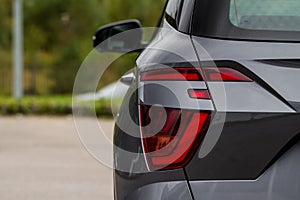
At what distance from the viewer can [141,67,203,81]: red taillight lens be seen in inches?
79.8

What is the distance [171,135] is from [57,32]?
67.8ft

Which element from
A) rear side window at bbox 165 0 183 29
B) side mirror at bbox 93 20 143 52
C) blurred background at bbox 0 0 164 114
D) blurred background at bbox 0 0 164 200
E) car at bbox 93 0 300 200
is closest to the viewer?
car at bbox 93 0 300 200

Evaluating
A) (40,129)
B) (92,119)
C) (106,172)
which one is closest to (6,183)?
(106,172)

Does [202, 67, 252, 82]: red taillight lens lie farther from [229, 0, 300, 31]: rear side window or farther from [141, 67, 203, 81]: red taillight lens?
[229, 0, 300, 31]: rear side window

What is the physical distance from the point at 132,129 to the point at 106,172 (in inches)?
165

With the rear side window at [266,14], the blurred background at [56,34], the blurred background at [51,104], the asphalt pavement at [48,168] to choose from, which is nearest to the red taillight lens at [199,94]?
the rear side window at [266,14]

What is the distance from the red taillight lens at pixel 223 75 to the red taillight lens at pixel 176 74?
3 cm

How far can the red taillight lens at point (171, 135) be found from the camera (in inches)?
79.0

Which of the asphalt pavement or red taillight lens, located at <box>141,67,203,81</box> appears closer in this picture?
red taillight lens, located at <box>141,67,203,81</box>

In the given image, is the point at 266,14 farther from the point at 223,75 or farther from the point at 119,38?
the point at 119,38

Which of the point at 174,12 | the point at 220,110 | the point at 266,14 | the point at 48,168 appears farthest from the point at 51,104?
the point at 220,110

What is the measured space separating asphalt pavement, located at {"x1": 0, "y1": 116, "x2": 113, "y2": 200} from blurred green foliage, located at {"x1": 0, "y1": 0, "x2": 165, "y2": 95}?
1108 cm

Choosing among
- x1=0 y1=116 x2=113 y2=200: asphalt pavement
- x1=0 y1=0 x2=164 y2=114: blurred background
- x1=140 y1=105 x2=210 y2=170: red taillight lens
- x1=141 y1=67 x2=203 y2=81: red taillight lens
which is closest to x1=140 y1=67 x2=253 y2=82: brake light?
x1=141 y1=67 x2=203 y2=81: red taillight lens

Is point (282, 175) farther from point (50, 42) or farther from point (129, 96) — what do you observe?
point (50, 42)
